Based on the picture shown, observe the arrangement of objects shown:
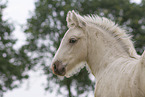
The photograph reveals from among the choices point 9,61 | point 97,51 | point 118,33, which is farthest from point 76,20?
point 9,61

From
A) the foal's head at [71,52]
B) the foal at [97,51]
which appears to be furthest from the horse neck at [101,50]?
the foal's head at [71,52]

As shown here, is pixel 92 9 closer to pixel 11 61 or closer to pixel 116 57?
pixel 11 61

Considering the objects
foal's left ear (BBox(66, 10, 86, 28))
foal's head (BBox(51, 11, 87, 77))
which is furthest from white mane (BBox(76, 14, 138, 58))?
foal's head (BBox(51, 11, 87, 77))

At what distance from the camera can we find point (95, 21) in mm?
→ 4387

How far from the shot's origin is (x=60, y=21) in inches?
950

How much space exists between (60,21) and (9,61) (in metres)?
8.10

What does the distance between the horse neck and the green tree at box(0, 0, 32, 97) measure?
59.5ft

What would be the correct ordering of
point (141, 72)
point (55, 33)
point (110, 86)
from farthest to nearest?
point (55, 33) → point (110, 86) → point (141, 72)

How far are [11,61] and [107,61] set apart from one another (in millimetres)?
20235

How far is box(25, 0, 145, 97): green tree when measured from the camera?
23625mm

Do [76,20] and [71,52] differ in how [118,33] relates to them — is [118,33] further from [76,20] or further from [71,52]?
[71,52]

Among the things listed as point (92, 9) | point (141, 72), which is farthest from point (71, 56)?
point (92, 9)

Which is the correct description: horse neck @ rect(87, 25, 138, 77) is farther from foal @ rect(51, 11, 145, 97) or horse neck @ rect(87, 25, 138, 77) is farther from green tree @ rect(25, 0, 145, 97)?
green tree @ rect(25, 0, 145, 97)

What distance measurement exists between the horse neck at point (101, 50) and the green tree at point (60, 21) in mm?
18922
